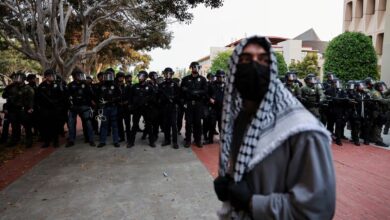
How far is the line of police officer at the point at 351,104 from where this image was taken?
9.05 m

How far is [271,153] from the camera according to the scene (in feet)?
4.77

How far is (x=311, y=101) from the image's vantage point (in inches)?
354

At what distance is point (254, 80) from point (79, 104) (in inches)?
307

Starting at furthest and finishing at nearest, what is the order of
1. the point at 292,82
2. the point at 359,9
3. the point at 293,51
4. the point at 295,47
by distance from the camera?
the point at 295,47 < the point at 293,51 < the point at 359,9 < the point at 292,82

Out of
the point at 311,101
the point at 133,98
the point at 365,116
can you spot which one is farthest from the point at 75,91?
the point at 365,116

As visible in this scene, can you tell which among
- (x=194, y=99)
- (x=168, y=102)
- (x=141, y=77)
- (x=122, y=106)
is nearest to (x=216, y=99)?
(x=194, y=99)

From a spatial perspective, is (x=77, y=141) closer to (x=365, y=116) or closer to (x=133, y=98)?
(x=133, y=98)

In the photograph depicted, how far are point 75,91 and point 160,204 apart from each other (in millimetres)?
5221

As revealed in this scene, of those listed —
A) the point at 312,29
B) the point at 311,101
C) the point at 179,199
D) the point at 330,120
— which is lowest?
the point at 179,199

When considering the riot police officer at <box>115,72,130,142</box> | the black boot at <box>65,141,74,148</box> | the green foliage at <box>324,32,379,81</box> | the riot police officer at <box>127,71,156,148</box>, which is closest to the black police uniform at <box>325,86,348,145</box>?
the riot police officer at <box>127,71,156,148</box>

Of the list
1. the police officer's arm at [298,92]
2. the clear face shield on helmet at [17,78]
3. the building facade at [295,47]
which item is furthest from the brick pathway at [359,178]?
the building facade at [295,47]

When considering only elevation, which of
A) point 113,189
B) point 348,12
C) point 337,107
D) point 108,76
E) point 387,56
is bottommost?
point 113,189

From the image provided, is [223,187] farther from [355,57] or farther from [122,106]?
[355,57]

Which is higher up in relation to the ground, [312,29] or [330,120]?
[312,29]
